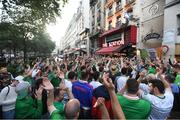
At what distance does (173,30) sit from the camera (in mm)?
17438

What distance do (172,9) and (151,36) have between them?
3554mm

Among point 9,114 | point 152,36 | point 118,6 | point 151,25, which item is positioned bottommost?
point 9,114

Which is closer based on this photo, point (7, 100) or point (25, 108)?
point (25, 108)

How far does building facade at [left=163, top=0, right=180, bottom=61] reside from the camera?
17.2 meters

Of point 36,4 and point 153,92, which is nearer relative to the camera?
point 153,92

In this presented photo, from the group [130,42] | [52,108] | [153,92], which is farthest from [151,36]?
[52,108]

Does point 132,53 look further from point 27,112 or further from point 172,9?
point 27,112

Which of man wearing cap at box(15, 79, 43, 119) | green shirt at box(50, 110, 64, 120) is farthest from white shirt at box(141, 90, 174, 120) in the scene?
man wearing cap at box(15, 79, 43, 119)

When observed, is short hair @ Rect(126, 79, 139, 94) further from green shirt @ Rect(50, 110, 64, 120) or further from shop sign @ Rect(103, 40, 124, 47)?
shop sign @ Rect(103, 40, 124, 47)

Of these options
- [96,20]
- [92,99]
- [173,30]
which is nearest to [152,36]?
[173,30]

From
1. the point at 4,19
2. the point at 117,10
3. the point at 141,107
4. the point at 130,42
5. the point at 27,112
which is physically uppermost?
the point at 117,10

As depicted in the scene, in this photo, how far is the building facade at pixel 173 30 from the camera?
→ 56.5ft

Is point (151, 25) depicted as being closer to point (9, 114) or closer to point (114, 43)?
point (114, 43)

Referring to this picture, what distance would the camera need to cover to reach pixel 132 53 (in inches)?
1040
